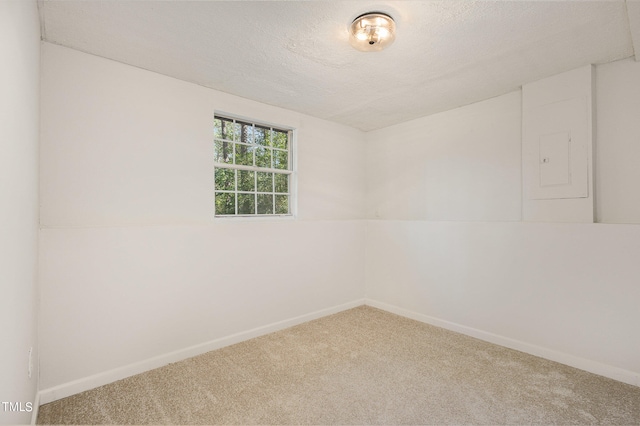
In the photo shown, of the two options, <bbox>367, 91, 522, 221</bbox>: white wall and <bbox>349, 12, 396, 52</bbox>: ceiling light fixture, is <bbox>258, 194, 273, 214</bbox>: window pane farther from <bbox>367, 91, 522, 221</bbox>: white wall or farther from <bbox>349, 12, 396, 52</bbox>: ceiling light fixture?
<bbox>349, 12, 396, 52</bbox>: ceiling light fixture

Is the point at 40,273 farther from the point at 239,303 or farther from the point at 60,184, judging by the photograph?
the point at 239,303

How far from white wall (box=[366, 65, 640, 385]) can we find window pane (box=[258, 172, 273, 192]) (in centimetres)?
158

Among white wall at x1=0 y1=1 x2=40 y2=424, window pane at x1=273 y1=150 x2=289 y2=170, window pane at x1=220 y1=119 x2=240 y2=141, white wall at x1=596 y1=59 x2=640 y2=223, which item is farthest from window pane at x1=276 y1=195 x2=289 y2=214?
white wall at x1=596 y1=59 x2=640 y2=223

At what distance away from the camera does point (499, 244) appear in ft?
10.1

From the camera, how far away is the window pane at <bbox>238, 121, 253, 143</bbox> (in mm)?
3318

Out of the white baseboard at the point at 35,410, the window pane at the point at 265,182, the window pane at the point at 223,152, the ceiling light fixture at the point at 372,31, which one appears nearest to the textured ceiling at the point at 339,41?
the ceiling light fixture at the point at 372,31

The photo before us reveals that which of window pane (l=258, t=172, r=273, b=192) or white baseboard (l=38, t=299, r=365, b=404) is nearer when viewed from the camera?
white baseboard (l=38, t=299, r=365, b=404)

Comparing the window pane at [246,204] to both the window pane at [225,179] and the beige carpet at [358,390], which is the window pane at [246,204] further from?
the beige carpet at [358,390]

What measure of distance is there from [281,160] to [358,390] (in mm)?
2501

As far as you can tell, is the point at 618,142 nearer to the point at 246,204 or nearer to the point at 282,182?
the point at 282,182

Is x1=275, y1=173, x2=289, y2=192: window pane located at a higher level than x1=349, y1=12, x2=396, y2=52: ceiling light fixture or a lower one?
lower

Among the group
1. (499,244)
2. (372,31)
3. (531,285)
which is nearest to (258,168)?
(372,31)

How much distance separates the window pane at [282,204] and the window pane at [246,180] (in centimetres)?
36

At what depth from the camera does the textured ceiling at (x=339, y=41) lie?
6.09 feet
